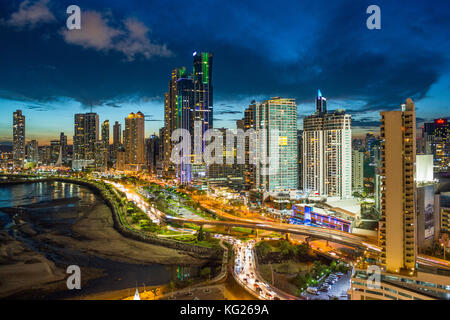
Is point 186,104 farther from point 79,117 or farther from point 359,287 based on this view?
point 359,287

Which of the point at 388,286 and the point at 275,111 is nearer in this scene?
the point at 388,286

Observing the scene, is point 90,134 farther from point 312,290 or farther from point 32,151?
point 312,290

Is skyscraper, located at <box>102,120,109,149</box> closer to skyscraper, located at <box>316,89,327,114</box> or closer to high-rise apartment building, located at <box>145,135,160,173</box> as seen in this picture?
high-rise apartment building, located at <box>145,135,160,173</box>

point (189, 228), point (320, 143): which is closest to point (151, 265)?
point (189, 228)

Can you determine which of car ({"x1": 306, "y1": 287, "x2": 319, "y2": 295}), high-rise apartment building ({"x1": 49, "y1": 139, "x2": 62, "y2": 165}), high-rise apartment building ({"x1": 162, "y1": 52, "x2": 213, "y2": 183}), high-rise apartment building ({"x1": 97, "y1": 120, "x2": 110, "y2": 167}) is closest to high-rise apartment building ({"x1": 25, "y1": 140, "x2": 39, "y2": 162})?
A: high-rise apartment building ({"x1": 49, "y1": 139, "x2": 62, "y2": 165})

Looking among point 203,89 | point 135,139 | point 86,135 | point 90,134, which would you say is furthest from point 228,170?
point 86,135

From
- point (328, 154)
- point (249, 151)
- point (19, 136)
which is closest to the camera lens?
point (328, 154)

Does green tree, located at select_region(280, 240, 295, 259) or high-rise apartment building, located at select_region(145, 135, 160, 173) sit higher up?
→ high-rise apartment building, located at select_region(145, 135, 160, 173)
